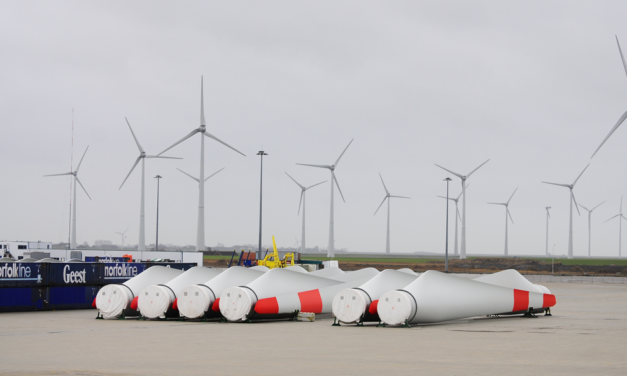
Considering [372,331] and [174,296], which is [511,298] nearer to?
[372,331]

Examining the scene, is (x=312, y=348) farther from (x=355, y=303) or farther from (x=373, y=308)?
(x=373, y=308)

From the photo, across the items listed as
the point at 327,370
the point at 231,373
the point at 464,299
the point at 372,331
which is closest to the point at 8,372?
the point at 231,373

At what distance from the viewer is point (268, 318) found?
103ft

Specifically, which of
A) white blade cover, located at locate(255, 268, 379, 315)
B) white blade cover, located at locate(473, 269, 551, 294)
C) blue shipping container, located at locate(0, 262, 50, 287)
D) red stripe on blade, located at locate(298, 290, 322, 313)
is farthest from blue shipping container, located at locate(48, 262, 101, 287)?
white blade cover, located at locate(473, 269, 551, 294)

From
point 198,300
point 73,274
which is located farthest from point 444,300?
point 73,274

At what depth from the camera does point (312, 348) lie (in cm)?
2138

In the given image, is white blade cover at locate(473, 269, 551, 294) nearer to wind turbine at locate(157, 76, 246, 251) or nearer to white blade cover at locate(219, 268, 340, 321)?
white blade cover at locate(219, 268, 340, 321)

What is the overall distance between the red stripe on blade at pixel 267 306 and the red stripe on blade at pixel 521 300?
1090 centimetres

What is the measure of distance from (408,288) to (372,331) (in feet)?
9.43

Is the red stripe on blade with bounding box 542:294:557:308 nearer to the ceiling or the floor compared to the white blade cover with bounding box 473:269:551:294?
nearer to the floor

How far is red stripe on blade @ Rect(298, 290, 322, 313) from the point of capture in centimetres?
3275

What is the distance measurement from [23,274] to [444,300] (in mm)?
23767

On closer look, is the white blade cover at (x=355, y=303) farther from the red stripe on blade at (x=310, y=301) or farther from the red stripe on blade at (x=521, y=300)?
the red stripe on blade at (x=521, y=300)

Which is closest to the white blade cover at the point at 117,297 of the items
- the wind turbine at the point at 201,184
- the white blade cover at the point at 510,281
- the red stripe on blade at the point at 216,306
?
the red stripe on blade at the point at 216,306
